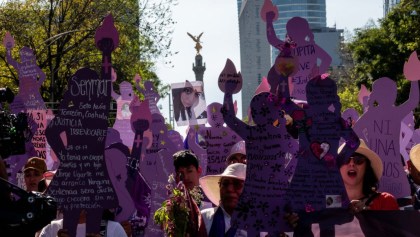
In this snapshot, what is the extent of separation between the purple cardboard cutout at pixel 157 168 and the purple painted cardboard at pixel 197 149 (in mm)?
423

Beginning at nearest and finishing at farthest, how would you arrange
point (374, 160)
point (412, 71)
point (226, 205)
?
1. point (226, 205)
2. point (374, 160)
3. point (412, 71)

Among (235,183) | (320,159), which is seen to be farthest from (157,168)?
(320,159)

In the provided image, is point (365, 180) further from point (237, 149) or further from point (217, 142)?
point (217, 142)

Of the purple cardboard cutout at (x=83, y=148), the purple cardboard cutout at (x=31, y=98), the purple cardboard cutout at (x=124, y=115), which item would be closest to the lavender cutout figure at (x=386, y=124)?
the purple cardboard cutout at (x=83, y=148)

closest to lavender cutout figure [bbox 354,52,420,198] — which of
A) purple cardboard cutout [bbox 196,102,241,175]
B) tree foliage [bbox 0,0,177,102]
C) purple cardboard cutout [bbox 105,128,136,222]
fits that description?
purple cardboard cutout [bbox 196,102,241,175]

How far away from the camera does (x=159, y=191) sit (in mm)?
8305

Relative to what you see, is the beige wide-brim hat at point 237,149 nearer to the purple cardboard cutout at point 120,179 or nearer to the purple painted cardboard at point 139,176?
the purple painted cardboard at point 139,176

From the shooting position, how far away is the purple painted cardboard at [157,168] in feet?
26.8

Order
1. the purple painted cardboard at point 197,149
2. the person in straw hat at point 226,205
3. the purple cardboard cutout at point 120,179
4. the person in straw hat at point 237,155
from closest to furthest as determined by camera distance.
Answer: the person in straw hat at point 226,205 < the purple cardboard cutout at point 120,179 < the person in straw hat at point 237,155 < the purple painted cardboard at point 197,149

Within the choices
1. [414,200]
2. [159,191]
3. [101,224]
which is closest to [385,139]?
[414,200]

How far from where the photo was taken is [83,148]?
20.4ft

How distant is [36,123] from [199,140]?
1.73 metres

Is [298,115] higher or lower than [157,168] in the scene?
higher

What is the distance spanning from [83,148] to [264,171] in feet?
3.62
